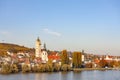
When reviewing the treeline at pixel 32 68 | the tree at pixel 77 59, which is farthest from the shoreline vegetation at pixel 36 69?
the tree at pixel 77 59

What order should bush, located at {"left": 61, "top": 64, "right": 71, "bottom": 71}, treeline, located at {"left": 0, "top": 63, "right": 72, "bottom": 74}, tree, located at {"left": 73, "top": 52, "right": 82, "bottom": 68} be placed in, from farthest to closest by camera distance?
tree, located at {"left": 73, "top": 52, "right": 82, "bottom": 68}, bush, located at {"left": 61, "top": 64, "right": 71, "bottom": 71}, treeline, located at {"left": 0, "top": 63, "right": 72, "bottom": 74}

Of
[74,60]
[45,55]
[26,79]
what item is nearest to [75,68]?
[74,60]

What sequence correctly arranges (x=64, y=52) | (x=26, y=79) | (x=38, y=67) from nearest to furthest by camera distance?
(x=26, y=79) < (x=38, y=67) < (x=64, y=52)

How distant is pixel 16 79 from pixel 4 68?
984 centimetres

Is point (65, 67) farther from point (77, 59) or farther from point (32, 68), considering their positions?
point (77, 59)

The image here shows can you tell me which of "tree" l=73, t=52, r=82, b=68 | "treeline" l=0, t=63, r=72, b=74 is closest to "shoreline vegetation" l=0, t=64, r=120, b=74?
"treeline" l=0, t=63, r=72, b=74

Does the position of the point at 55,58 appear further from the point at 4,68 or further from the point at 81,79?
the point at 81,79

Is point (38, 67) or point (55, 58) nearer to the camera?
point (38, 67)

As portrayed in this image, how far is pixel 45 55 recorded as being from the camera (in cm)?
5394

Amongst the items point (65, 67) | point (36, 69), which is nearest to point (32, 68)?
point (36, 69)

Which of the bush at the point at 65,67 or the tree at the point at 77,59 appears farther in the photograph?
the tree at the point at 77,59

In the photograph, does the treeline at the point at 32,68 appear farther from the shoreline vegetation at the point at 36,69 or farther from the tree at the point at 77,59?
the tree at the point at 77,59

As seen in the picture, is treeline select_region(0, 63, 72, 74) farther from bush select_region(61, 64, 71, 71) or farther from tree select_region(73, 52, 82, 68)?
tree select_region(73, 52, 82, 68)

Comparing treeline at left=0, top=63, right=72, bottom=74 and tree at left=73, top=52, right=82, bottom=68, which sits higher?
tree at left=73, top=52, right=82, bottom=68
